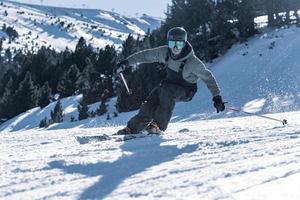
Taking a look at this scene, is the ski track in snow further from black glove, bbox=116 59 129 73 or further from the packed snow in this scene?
black glove, bbox=116 59 129 73

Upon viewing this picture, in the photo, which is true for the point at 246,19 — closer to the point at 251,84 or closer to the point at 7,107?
the point at 251,84

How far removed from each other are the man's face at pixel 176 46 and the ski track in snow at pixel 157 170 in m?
1.45

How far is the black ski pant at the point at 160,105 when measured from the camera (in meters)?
8.30

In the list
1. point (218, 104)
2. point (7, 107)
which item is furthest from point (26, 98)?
point (218, 104)

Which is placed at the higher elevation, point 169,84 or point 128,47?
point 128,47

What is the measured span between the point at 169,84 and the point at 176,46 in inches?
34.4

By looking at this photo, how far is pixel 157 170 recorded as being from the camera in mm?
5102

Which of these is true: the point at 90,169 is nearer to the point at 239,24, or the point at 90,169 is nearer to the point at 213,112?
the point at 213,112

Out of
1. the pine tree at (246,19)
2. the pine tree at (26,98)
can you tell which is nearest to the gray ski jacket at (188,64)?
the pine tree at (246,19)

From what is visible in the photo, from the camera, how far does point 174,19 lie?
44844mm

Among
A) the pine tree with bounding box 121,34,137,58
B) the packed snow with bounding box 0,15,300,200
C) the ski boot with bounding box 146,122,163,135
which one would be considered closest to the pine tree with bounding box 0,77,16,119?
the pine tree with bounding box 121,34,137,58

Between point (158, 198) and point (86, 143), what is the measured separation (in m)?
3.68

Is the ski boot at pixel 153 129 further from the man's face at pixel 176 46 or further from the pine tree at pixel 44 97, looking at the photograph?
the pine tree at pixel 44 97

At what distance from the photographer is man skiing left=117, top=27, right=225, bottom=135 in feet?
25.4
